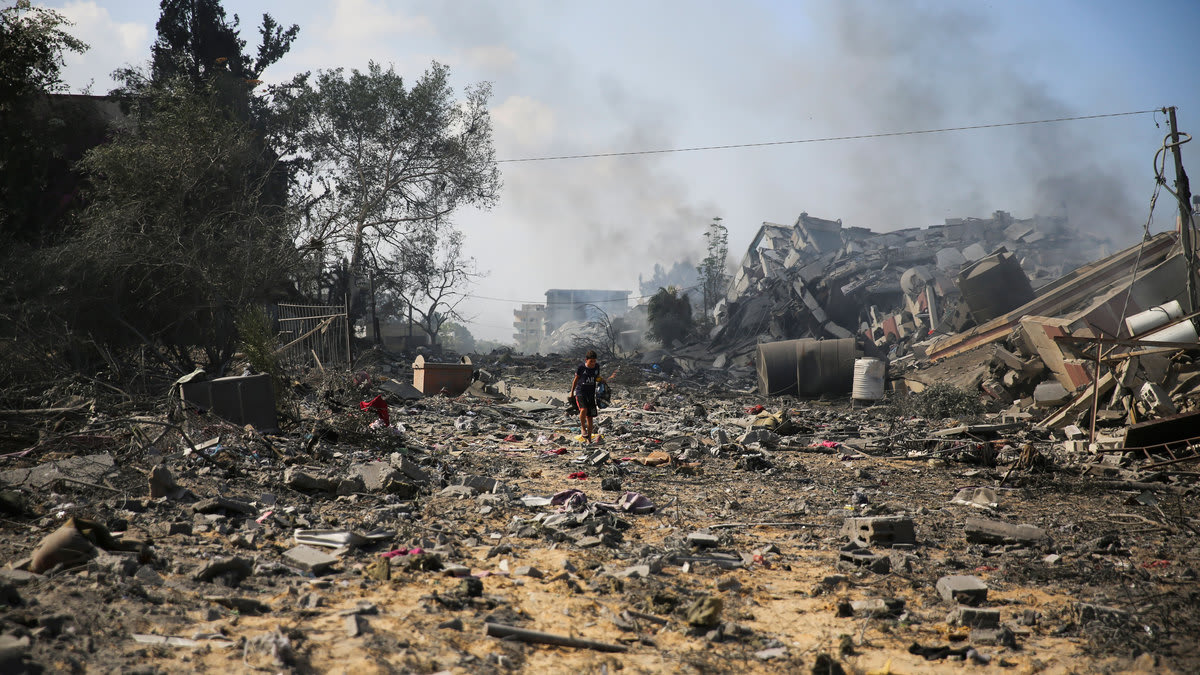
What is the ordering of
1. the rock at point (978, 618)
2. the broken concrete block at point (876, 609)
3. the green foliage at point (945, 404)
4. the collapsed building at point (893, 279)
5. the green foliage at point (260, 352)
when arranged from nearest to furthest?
the rock at point (978, 618), the broken concrete block at point (876, 609), the green foliage at point (260, 352), the green foliage at point (945, 404), the collapsed building at point (893, 279)

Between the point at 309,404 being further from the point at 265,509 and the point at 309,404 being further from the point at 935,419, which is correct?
the point at 935,419

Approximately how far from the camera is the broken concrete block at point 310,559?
362cm

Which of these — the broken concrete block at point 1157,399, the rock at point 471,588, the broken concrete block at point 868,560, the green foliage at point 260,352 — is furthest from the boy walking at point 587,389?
the broken concrete block at point 1157,399

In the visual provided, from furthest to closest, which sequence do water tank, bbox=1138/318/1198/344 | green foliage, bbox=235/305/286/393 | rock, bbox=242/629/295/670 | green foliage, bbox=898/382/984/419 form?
green foliage, bbox=898/382/984/419 < water tank, bbox=1138/318/1198/344 < green foliage, bbox=235/305/286/393 < rock, bbox=242/629/295/670

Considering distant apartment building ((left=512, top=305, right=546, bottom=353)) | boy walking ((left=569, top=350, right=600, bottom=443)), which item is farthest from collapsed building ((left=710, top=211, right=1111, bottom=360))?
distant apartment building ((left=512, top=305, right=546, bottom=353))

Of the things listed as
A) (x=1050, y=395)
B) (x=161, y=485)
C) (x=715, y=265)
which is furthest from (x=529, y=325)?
(x=161, y=485)

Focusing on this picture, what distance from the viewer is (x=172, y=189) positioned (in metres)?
13.0

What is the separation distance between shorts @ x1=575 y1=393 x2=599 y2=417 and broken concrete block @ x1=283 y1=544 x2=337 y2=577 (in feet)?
16.5

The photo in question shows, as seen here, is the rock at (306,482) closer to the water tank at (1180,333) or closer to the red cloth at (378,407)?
the red cloth at (378,407)

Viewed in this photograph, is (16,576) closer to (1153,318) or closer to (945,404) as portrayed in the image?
(945,404)

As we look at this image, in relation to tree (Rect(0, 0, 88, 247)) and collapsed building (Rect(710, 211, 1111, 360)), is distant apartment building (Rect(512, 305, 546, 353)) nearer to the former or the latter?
collapsed building (Rect(710, 211, 1111, 360))

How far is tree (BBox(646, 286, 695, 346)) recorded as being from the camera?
26672 mm

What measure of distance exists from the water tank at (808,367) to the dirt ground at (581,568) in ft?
21.6

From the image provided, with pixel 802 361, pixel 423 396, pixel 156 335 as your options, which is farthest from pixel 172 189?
pixel 802 361
